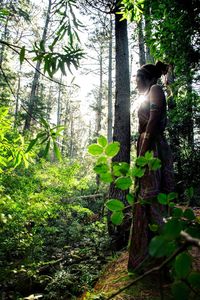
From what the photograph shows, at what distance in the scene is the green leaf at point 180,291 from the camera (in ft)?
1.34

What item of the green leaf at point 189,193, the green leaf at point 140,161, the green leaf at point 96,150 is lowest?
the green leaf at point 189,193

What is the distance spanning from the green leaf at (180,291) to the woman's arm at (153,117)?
2.66 metres

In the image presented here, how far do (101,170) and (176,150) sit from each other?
8536mm

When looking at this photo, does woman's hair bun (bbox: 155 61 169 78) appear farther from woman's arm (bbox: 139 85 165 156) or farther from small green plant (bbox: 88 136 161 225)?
small green plant (bbox: 88 136 161 225)

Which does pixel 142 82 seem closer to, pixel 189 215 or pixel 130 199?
pixel 130 199

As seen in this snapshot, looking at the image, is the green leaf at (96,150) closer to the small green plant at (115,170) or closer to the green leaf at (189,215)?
the small green plant at (115,170)

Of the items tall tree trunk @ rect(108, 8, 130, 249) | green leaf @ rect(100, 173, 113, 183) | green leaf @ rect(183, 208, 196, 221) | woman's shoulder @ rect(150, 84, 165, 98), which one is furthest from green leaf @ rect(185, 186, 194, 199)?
tall tree trunk @ rect(108, 8, 130, 249)

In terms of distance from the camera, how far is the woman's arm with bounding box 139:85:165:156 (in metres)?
3.02

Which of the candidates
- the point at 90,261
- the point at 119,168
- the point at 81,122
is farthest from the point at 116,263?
the point at 81,122

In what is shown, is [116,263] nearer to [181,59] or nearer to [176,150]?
[181,59]

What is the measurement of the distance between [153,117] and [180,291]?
8.91 ft

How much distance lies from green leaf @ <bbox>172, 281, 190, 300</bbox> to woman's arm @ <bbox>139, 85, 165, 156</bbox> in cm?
266

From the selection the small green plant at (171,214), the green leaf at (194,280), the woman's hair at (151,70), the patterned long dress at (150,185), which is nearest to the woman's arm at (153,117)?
the patterned long dress at (150,185)

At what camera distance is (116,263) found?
3932mm
